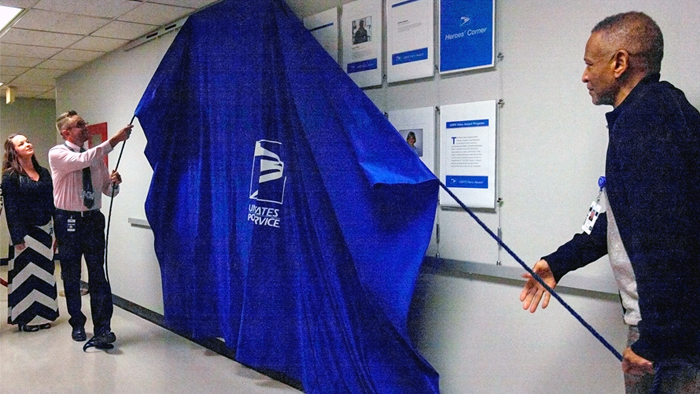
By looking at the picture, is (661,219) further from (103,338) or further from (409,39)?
(103,338)

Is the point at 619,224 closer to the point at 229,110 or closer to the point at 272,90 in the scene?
the point at 272,90

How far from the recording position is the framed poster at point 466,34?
7.43 ft

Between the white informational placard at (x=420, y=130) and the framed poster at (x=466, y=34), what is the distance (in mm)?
198

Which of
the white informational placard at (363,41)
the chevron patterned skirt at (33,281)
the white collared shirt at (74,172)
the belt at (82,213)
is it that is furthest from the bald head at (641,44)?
the chevron patterned skirt at (33,281)

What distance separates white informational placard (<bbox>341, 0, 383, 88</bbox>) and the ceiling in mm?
1248

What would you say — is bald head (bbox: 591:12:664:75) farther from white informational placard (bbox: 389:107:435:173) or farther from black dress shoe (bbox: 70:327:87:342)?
black dress shoe (bbox: 70:327:87:342)

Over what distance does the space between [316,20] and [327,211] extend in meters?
1.05

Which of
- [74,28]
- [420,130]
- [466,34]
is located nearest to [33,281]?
[74,28]

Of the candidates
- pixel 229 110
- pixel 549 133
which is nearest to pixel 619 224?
pixel 549 133

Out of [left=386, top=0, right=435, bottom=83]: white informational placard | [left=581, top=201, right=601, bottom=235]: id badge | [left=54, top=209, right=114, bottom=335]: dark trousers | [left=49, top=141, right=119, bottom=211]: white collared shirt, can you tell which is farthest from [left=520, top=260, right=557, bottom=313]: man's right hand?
[left=54, top=209, right=114, bottom=335]: dark trousers

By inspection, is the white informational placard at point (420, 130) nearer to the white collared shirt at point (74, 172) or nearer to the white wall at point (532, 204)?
the white wall at point (532, 204)

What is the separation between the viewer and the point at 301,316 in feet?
8.86

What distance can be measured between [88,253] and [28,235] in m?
0.73

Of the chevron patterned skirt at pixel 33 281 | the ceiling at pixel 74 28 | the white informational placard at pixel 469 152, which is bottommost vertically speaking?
the chevron patterned skirt at pixel 33 281
